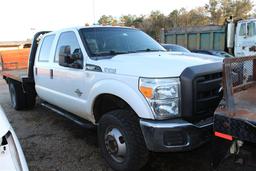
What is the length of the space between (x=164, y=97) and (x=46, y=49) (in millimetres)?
3412

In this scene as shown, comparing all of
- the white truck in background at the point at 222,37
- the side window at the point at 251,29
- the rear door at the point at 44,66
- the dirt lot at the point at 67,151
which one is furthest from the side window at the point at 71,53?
the side window at the point at 251,29

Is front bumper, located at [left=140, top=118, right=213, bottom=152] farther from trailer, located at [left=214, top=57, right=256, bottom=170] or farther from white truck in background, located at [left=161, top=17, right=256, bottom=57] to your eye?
white truck in background, located at [left=161, top=17, right=256, bottom=57]

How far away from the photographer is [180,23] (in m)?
34.4

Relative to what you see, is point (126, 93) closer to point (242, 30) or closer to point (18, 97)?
point (18, 97)

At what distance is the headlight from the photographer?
324cm

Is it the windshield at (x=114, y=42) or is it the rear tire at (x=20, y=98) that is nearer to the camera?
the windshield at (x=114, y=42)

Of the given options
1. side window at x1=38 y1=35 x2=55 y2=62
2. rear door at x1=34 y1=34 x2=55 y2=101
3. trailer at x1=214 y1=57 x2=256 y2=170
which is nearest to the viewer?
trailer at x1=214 y1=57 x2=256 y2=170

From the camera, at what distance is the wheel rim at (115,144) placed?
373 centimetres

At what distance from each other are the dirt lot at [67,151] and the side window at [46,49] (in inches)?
54.2

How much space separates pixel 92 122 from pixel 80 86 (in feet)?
1.85

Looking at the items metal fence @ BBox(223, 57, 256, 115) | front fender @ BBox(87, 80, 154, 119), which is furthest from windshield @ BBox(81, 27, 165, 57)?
metal fence @ BBox(223, 57, 256, 115)

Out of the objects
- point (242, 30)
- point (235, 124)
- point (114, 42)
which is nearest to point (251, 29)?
point (242, 30)

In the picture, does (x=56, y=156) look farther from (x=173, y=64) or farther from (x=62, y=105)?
(x=173, y=64)

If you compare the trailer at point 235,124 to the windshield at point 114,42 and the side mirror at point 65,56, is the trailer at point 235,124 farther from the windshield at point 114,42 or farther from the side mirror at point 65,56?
the side mirror at point 65,56
